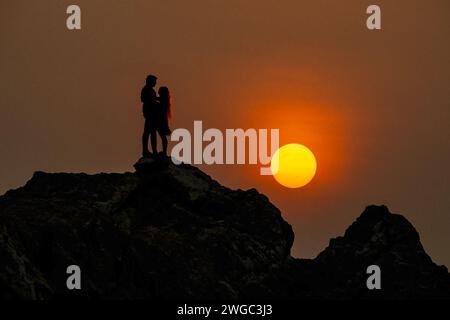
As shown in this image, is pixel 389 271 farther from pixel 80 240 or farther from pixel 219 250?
pixel 80 240

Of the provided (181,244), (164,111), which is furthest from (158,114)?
(181,244)

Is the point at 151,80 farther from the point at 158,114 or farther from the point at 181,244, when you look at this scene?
the point at 181,244

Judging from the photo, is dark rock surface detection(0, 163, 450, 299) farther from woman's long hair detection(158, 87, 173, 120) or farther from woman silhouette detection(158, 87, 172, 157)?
woman's long hair detection(158, 87, 173, 120)

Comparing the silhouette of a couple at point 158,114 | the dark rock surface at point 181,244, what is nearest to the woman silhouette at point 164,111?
the silhouette of a couple at point 158,114

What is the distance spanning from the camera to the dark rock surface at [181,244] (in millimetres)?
49531

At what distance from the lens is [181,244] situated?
51.9m

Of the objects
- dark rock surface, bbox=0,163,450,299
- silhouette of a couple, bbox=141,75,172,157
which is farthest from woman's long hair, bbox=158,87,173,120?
dark rock surface, bbox=0,163,450,299

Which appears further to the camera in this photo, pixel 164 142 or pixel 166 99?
pixel 164 142

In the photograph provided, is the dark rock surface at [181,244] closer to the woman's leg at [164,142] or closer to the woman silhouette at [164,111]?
the woman's leg at [164,142]

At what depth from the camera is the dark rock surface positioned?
4953 centimetres

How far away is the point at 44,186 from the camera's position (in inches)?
2114

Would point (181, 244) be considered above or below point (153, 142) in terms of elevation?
below
